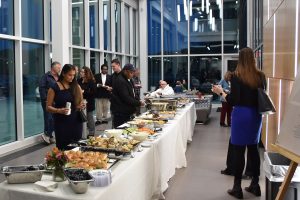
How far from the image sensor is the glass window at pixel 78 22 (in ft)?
27.9

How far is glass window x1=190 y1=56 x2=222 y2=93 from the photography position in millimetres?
12914

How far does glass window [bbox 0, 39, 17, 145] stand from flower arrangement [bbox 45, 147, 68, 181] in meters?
4.19

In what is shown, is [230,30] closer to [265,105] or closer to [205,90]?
[205,90]

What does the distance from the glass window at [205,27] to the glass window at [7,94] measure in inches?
321

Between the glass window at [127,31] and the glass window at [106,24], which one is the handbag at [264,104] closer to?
the glass window at [106,24]

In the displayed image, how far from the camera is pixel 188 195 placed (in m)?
3.61

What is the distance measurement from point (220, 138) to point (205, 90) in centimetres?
619

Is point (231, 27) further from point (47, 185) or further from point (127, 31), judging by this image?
point (47, 185)

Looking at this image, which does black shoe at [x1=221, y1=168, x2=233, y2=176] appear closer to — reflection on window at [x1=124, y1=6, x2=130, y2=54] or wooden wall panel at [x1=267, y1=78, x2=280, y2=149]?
wooden wall panel at [x1=267, y1=78, x2=280, y2=149]

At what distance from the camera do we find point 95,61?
963 centimetres

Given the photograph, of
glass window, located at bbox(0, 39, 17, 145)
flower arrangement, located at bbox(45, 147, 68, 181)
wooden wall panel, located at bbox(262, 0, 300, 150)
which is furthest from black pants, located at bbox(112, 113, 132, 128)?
glass window, located at bbox(0, 39, 17, 145)

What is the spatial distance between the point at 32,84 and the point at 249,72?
4829mm

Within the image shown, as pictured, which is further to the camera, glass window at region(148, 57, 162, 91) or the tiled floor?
glass window at region(148, 57, 162, 91)

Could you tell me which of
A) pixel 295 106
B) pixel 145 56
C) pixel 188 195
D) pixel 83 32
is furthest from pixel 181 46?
pixel 295 106
